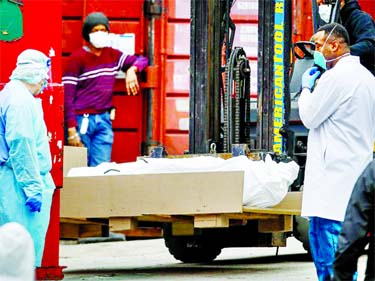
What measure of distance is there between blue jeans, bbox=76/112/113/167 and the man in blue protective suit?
19.9 ft

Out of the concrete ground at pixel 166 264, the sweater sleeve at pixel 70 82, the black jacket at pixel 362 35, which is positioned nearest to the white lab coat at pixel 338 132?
the concrete ground at pixel 166 264

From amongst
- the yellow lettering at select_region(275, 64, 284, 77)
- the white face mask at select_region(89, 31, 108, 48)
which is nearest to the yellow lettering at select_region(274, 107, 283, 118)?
the yellow lettering at select_region(275, 64, 284, 77)

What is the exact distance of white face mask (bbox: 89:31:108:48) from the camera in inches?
675

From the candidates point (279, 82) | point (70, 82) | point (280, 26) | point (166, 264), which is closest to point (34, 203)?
point (279, 82)

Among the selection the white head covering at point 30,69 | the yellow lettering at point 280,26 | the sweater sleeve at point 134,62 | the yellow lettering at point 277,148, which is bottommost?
the yellow lettering at point 277,148

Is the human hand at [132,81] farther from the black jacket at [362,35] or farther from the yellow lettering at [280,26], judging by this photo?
the black jacket at [362,35]

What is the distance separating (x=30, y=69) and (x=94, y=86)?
639 centimetres

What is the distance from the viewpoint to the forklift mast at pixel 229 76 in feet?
42.9

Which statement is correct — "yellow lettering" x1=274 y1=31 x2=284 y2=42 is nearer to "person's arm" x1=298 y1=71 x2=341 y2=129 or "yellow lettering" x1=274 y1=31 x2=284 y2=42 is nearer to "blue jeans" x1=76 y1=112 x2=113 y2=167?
"person's arm" x1=298 y1=71 x2=341 y2=129

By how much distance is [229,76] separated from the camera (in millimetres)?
13031

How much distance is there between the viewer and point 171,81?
18.3 m

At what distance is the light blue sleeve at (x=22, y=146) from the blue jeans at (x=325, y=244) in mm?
2296

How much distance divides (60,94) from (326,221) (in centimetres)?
312

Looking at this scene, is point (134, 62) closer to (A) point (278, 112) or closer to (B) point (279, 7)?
(B) point (279, 7)
